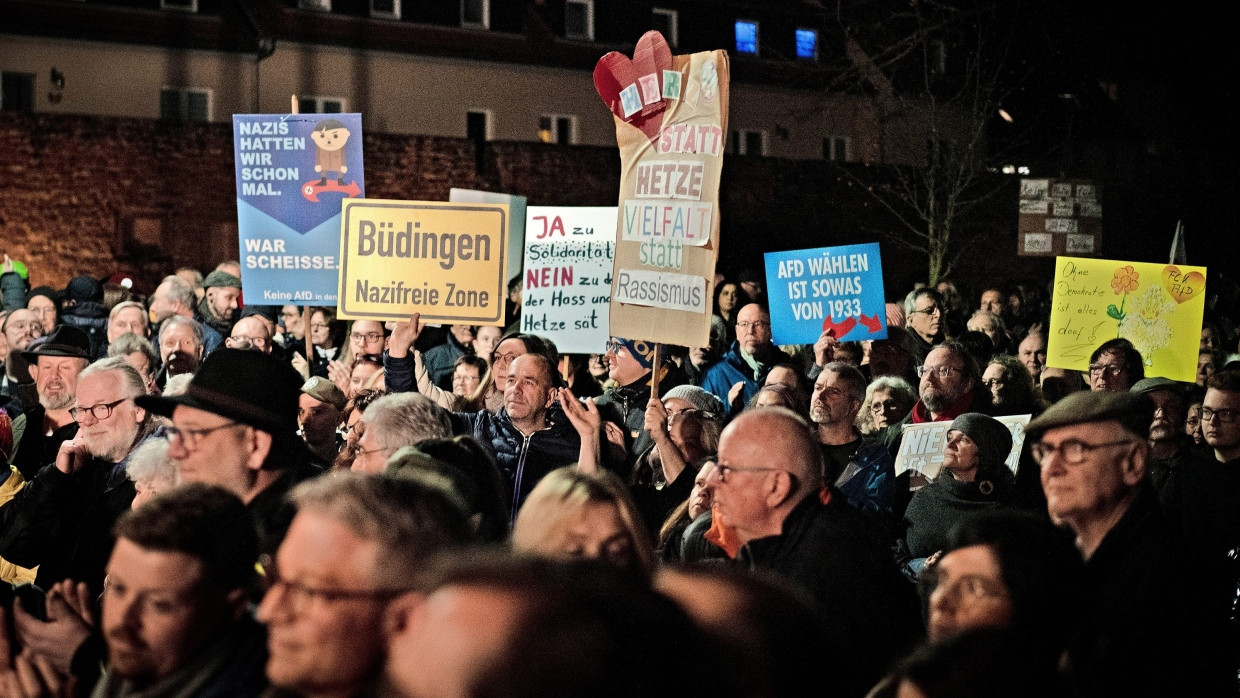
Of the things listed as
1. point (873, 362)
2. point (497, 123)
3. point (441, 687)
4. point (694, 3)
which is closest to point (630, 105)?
point (873, 362)

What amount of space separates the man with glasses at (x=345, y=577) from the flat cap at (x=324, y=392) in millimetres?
4368

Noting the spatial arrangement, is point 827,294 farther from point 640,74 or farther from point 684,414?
point 684,414

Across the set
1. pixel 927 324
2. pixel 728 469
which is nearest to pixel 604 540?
pixel 728 469

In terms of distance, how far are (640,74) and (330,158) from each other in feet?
7.35

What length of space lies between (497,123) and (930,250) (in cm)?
1291

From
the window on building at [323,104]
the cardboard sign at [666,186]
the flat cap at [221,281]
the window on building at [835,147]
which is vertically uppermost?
the window on building at [323,104]

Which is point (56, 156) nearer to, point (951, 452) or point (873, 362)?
point (873, 362)

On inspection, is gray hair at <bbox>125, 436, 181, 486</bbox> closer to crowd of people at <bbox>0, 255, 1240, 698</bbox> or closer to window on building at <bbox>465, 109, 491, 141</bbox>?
crowd of people at <bbox>0, 255, 1240, 698</bbox>

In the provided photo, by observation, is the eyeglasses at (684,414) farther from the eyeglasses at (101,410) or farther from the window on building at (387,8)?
the window on building at (387,8)

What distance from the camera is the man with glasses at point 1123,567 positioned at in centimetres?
333

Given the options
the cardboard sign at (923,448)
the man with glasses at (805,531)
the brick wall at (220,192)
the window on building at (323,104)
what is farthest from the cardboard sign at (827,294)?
the window on building at (323,104)

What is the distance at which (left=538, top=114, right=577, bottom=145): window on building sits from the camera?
38656 millimetres

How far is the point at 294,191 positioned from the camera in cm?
926

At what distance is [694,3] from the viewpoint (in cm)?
4088
